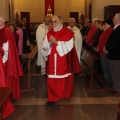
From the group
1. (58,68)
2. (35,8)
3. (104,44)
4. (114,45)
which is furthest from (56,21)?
(35,8)

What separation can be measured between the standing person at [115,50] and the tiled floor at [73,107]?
1.45 feet

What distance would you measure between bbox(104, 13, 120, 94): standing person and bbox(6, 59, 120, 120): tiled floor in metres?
0.44

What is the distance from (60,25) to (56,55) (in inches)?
25.0

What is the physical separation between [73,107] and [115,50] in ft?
5.37

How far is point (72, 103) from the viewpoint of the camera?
636cm

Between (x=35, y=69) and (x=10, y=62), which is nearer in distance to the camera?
(x=10, y=62)

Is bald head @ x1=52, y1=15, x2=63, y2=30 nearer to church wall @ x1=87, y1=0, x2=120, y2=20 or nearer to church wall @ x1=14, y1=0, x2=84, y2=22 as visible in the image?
church wall @ x1=87, y1=0, x2=120, y2=20

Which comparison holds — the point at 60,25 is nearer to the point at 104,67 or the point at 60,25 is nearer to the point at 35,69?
the point at 104,67

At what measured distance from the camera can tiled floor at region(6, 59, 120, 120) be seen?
18.1ft

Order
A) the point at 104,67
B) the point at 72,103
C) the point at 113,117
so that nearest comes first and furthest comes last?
the point at 113,117, the point at 72,103, the point at 104,67

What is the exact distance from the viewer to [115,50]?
6645 millimetres

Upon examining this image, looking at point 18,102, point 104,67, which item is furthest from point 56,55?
point 104,67

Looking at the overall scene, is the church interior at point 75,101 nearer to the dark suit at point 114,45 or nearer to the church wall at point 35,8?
the dark suit at point 114,45

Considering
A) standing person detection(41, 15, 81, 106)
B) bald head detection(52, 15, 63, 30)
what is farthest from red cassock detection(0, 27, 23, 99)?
bald head detection(52, 15, 63, 30)
